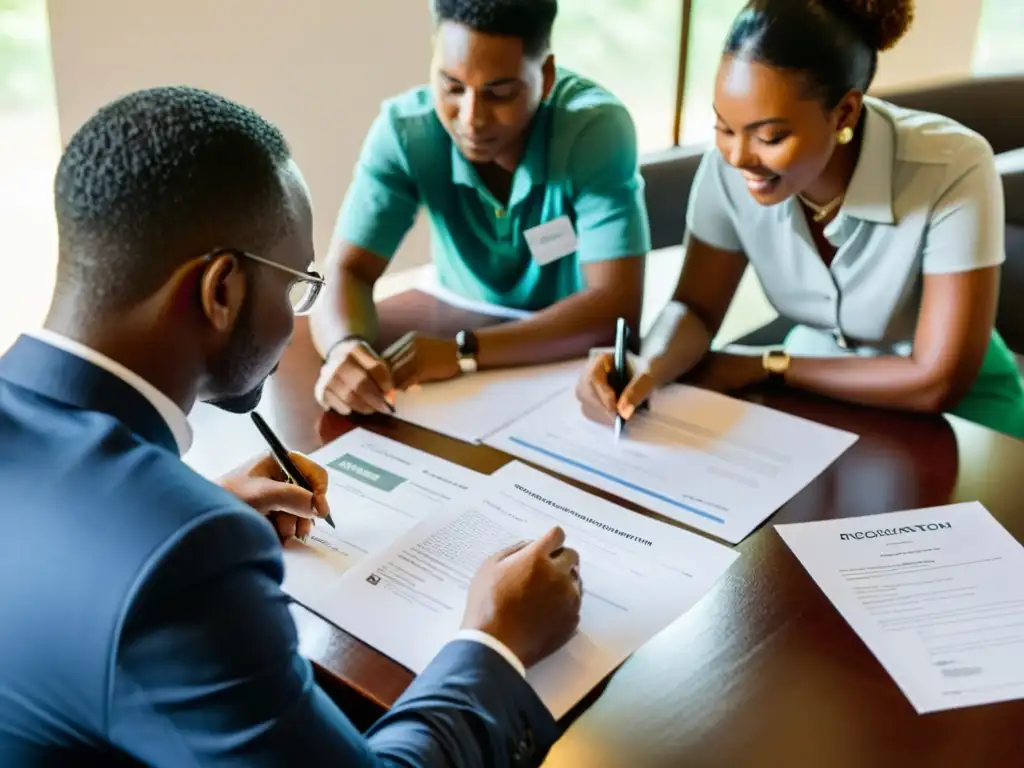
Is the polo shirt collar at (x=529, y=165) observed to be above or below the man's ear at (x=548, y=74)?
below

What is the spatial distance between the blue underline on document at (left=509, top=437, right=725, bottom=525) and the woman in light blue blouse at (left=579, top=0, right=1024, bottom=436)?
→ 0.12m

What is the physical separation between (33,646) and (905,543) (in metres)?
0.84

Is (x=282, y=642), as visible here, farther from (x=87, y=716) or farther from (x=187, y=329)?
(x=187, y=329)

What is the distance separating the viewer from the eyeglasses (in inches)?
30.5

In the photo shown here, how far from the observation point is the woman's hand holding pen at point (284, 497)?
3.38 ft

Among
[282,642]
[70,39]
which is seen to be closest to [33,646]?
[282,642]

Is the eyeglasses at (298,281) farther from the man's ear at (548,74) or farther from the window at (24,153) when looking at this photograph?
the window at (24,153)

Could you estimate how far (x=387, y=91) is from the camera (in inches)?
110

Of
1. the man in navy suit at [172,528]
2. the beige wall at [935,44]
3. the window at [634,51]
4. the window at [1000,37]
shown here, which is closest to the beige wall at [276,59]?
the window at [634,51]

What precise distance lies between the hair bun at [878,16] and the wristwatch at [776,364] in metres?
0.45

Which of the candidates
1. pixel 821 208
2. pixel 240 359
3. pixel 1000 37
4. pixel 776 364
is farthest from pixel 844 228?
pixel 1000 37

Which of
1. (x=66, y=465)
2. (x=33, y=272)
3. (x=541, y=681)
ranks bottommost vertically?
(x=33, y=272)

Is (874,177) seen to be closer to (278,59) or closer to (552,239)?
(552,239)

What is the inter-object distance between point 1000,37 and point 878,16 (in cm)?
352
